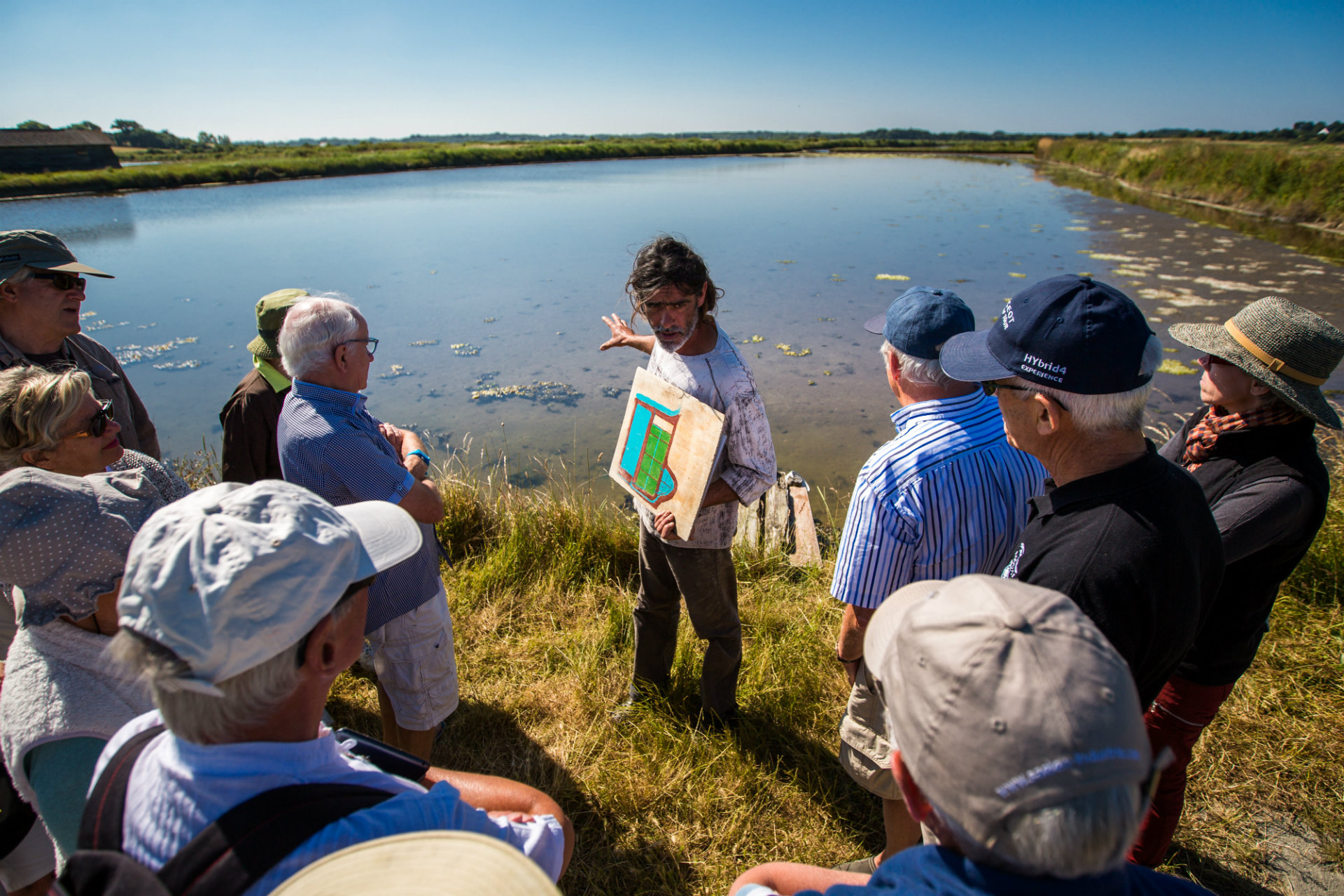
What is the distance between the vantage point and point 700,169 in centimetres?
4184

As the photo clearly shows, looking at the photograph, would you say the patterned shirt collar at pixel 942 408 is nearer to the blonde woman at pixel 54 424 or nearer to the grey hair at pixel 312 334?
the grey hair at pixel 312 334

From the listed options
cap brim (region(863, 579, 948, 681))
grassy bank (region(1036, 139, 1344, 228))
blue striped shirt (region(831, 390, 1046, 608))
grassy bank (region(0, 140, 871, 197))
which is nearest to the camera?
cap brim (region(863, 579, 948, 681))

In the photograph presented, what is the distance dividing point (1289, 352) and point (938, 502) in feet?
4.39

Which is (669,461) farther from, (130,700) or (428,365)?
(428,365)

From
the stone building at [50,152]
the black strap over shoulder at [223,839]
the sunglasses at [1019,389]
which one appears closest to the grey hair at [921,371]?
the sunglasses at [1019,389]

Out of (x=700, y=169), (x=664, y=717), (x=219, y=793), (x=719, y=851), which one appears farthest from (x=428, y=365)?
(x=700, y=169)

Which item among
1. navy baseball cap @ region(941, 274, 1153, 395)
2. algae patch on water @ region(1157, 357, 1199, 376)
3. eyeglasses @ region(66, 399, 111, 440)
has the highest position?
navy baseball cap @ region(941, 274, 1153, 395)

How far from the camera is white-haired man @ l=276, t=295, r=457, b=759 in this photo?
2172 millimetres

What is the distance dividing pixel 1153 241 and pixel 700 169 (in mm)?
30927

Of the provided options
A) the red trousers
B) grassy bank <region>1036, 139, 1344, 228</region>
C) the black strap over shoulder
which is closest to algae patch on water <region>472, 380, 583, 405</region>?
the red trousers

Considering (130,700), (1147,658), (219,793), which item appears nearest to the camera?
(219,793)

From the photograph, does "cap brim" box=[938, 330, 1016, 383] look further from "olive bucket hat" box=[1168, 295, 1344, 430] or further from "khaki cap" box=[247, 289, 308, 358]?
"khaki cap" box=[247, 289, 308, 358]

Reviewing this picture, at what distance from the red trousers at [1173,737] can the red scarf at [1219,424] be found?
2.63ft

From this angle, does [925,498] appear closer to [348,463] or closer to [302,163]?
[348,463]
